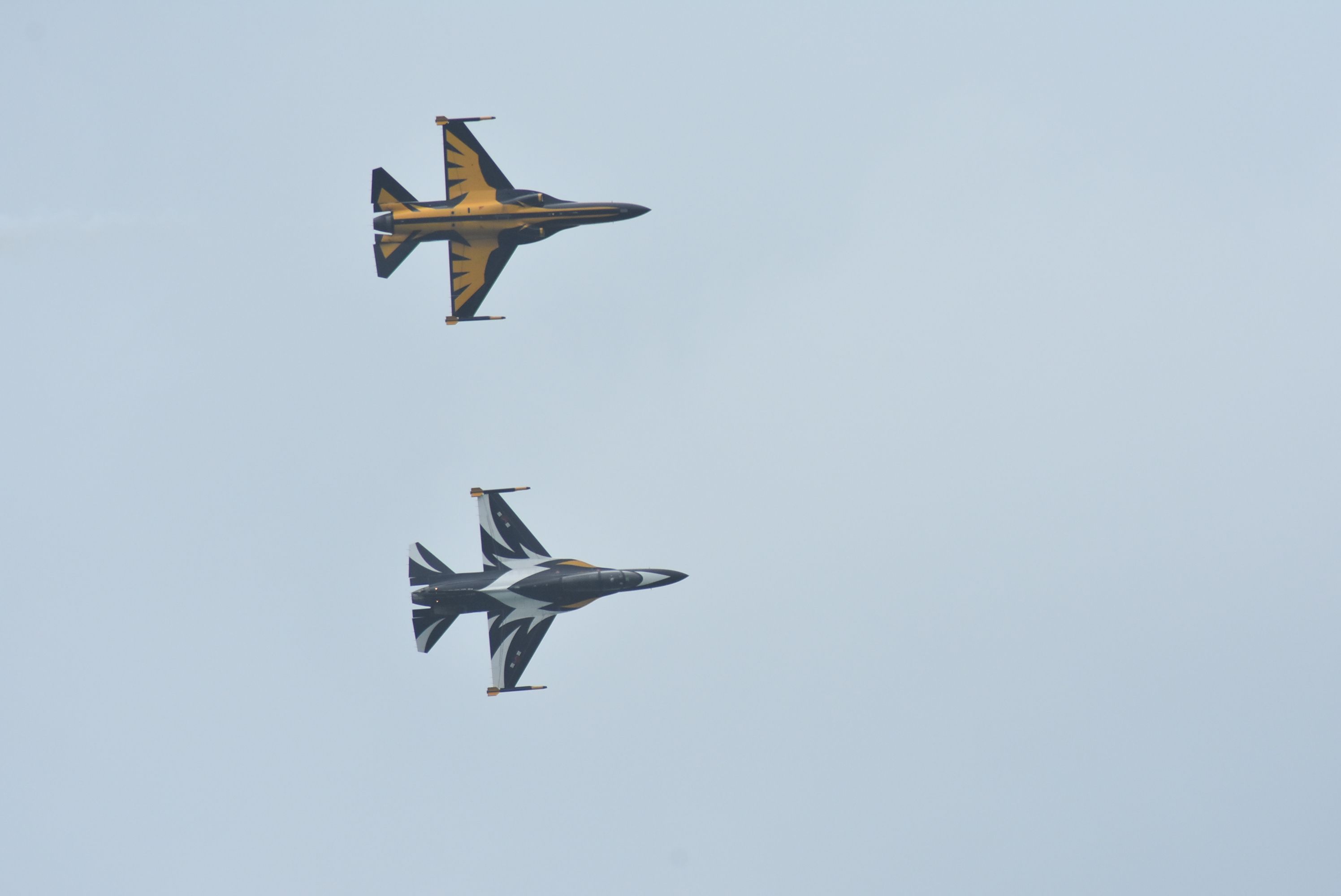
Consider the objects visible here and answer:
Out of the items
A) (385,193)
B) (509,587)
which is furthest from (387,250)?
(509,587)

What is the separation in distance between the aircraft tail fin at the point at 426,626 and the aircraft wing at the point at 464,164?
77.9 feet

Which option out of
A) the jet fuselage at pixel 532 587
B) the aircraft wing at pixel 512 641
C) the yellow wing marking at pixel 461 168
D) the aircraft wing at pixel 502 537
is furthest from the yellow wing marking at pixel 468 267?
the aircraft wing at pixel 512 641

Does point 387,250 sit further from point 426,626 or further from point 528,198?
point 426,626

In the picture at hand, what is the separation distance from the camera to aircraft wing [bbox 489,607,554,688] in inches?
3974

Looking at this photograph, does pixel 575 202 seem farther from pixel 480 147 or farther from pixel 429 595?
pixel 429 595

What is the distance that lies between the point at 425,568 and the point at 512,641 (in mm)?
6497

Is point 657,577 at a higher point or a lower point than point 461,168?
lower

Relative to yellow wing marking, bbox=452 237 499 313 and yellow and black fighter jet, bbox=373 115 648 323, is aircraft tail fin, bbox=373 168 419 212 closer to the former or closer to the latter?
yellow and black fighter jet, bbox=373 115 648 323

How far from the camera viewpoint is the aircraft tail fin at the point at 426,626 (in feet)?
325

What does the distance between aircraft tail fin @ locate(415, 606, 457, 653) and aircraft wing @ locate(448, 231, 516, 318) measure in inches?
690

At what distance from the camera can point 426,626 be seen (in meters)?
99.2

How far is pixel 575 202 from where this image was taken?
102 meters

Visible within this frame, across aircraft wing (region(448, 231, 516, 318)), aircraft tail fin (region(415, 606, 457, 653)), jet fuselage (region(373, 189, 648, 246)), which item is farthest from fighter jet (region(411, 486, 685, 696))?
jet fuselage (region(373, 189, 648, 246))

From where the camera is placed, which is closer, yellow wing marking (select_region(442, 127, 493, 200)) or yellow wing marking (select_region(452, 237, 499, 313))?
yellow wing marking (select_region(442, 127, 493, 200))
